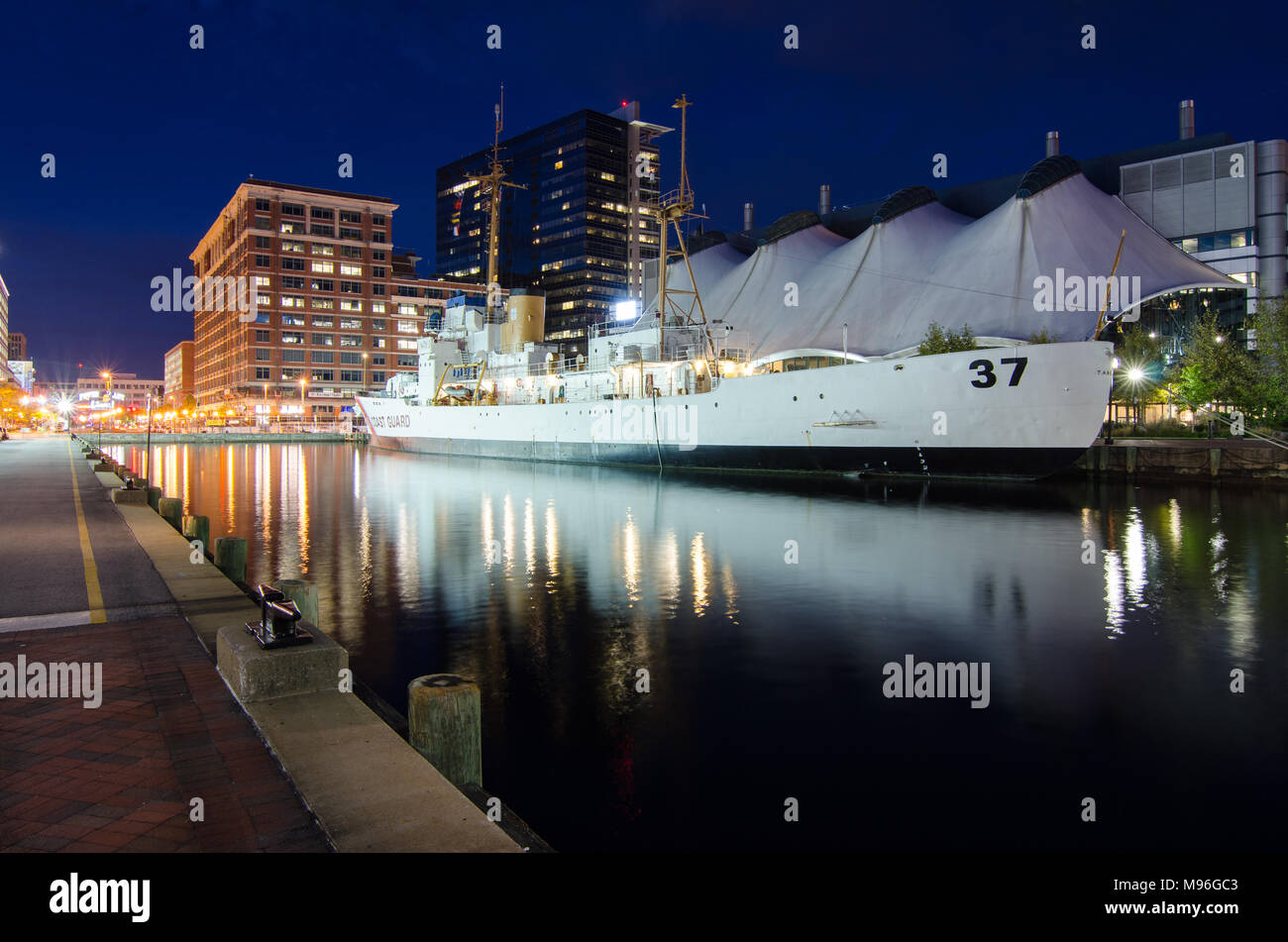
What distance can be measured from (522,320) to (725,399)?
22.3 meters

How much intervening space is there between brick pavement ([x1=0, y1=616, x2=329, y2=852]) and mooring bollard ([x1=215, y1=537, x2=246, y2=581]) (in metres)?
4.83

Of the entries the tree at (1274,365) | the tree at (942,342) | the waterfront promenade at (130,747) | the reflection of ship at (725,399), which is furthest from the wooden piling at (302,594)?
the tree at (942,342)

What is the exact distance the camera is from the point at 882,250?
60.1 metres

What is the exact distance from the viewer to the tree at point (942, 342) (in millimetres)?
50250

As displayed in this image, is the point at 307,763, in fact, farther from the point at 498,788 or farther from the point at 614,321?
the point at 614,321

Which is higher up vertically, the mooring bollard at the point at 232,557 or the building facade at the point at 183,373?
the building facade at the point at 183,373

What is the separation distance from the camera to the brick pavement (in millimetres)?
3672

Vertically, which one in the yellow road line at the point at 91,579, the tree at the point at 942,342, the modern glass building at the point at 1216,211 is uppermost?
the modern glass building at the point at 1216,211

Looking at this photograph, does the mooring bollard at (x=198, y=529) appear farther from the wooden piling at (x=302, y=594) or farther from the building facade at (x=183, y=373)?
the building facade at (x=183, y=373)

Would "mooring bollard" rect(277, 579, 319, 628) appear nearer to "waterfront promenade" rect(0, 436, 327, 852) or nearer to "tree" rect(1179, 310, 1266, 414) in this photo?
"waterfront promenade" rect(0, 436, 327, 852)

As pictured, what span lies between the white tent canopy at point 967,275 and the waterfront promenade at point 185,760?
51972 millimetres

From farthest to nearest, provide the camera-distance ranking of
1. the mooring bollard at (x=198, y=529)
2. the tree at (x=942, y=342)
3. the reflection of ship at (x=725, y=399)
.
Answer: the tree at (x=942, y=342) → the reflection of ship at (x=725, y=399) → the mooring bollard at (x=198, y=529)

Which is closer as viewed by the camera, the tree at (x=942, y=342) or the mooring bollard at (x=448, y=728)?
the mooring bollard at (x=448, y=728)
